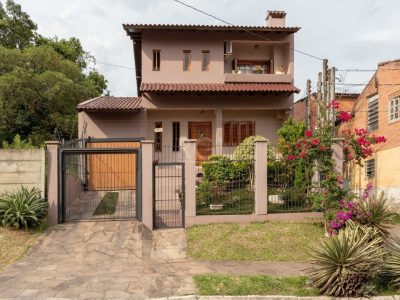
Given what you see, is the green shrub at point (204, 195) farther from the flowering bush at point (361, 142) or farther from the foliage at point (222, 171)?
the flowering bush at point (361, 142)

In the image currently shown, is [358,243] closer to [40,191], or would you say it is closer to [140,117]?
[40,191]

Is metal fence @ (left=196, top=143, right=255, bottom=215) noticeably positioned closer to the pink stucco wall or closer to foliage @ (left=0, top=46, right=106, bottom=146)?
the pink stucco wall

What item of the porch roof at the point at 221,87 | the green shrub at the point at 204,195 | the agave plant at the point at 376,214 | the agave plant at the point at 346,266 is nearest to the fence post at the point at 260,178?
the green shrub at the point at 204,195

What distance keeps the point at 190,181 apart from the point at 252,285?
14.9ft

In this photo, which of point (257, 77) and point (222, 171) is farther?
point (257, 77)

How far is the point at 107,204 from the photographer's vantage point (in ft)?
44.3

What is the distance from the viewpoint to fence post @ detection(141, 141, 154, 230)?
36.5 ft

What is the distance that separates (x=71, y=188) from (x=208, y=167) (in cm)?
498

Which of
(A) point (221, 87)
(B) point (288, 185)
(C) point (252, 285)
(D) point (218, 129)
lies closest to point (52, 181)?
(C) point (252, 285)

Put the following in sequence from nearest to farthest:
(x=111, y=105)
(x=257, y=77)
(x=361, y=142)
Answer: (x=361, y=142), (x=111, y=105), (x=257, y=77)

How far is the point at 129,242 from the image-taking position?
10.1m

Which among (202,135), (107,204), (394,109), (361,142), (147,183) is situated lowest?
(107,204)

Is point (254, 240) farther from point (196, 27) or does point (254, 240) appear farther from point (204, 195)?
point (196, 27)

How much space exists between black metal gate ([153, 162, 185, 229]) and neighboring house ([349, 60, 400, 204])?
9.50m
